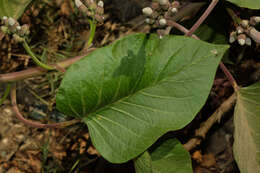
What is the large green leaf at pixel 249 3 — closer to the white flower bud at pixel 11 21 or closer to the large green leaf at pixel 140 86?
the large green leaf at pixel 140 86

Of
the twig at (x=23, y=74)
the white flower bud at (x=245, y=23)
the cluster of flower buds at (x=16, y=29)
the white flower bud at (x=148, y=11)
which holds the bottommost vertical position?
the twig at (x=23, y=74)

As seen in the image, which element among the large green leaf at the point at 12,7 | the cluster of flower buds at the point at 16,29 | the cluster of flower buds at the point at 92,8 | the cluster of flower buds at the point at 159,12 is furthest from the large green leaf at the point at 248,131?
the large green leaf at the point at 12,7

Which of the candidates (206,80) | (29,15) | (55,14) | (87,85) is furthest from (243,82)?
(29,15)

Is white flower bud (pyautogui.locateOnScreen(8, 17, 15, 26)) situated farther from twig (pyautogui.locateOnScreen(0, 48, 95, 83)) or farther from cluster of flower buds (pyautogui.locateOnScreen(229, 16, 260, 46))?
cluster of flower buds (pyautogui.locateOnScreen(229, 16, 260, 46))

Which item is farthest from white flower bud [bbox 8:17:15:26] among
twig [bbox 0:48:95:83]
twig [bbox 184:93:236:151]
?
twig [bbox 184:93:236:151]

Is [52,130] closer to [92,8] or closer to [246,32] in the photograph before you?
[92,8]

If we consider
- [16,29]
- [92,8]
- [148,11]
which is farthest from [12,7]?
[148,11]

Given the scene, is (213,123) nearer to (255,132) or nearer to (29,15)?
(255,132)
